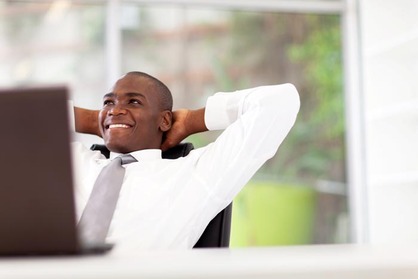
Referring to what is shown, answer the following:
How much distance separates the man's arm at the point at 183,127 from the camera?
6.91ft

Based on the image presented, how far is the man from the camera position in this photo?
1870mm

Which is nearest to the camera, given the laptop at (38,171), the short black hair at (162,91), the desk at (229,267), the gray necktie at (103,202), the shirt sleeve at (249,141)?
the desk at (229,267)

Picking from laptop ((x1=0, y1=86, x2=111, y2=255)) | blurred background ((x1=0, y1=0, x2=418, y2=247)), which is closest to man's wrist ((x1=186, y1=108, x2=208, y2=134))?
laptop ((x1=0, y1=86, x2=111, y2=255))

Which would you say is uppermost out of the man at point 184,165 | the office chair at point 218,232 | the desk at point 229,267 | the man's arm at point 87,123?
the man's arm at point 87,123

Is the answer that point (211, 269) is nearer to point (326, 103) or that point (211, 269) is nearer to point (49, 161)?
point (49, 161)

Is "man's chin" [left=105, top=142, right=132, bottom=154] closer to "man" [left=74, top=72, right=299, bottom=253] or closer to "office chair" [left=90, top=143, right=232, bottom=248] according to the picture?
"man" [left=74, top=72, right=299, bottom=253]

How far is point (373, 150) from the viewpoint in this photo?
434 centimetres

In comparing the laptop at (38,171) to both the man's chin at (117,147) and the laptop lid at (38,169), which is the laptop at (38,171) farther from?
the man's chin at (117,147)

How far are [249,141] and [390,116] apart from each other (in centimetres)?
252

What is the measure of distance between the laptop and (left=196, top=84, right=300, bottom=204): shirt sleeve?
0.97 metres

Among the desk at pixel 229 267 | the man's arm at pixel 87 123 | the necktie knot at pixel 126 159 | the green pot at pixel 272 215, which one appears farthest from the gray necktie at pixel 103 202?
the green pot at pixel 272 215

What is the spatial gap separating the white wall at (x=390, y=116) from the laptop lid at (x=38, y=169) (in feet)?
11.0

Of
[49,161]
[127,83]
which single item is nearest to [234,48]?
[127,83]

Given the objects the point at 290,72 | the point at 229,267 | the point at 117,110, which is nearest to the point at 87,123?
the point at 117,110
